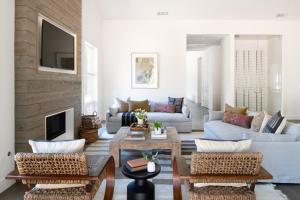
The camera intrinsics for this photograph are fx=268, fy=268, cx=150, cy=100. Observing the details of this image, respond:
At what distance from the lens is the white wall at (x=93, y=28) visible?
20.7 ft

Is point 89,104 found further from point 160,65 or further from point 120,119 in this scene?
point 160,65

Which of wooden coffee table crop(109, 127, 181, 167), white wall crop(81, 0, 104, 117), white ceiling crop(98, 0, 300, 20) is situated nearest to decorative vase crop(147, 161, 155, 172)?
wooden coffee table crop(109, 127, 181, 167)

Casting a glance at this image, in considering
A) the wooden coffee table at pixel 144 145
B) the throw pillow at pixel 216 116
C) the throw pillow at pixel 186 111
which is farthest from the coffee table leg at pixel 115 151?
the throw pillow at pixel 186 111

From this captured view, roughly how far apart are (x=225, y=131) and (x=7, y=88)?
3207 millimetres

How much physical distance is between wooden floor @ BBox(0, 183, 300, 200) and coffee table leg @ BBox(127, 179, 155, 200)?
1235 mm

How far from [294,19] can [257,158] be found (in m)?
7.57

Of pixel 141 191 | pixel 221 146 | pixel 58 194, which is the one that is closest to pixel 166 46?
pixel 141 191

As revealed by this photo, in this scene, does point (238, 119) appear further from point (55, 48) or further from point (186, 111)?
point (55, 48)

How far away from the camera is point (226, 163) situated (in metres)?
2.09

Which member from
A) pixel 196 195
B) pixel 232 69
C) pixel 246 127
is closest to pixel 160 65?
pixel 232 69

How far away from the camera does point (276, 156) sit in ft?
10.6

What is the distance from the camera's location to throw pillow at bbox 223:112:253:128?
483cm

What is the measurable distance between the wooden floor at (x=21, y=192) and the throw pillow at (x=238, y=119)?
5.56ft

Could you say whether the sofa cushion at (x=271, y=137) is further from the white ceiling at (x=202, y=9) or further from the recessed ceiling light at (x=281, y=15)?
the recessed ceiling light at (x=281, y=15)
